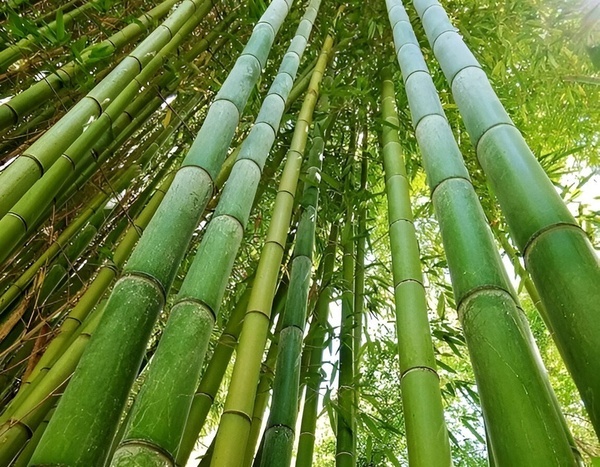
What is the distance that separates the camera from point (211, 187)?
115 cm

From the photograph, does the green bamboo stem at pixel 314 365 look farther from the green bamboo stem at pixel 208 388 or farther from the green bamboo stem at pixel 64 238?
the green bamboo stem at pixel 64 238

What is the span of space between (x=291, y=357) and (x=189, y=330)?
518 millimetres

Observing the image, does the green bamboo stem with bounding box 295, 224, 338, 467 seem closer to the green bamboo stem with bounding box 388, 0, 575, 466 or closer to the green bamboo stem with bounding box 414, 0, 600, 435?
the green bamboo stem with bounding box 388, 0, 575, 466

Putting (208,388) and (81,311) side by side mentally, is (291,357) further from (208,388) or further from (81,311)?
(81,311)

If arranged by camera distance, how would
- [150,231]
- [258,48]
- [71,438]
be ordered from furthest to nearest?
[258,48] < [150,231] < [71,438]

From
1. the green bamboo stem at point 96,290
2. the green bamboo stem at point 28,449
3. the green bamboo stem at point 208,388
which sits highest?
the green bamboo stem at point 96,290

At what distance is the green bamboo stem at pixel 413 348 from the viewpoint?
911 mm

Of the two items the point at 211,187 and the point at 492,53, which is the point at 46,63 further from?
the point at 492,53

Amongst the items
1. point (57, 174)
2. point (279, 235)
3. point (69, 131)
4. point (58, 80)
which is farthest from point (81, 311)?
point (58, 80)

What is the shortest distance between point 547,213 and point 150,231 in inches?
28.7

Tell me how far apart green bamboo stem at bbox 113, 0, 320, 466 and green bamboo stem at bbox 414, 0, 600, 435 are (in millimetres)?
539

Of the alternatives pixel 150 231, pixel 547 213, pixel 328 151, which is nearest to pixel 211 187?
pixel 150 231

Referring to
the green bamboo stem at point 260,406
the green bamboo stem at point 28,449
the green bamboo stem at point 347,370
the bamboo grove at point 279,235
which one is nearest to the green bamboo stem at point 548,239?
the bamboo grove at point 279,235

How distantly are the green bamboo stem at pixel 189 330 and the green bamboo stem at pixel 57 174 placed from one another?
1.46ft
